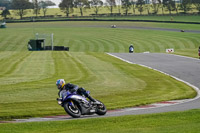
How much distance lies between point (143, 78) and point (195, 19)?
318 feet

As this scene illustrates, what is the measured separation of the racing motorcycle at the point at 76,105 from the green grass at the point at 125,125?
1077 millimetres

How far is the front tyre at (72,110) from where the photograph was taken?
15.9m

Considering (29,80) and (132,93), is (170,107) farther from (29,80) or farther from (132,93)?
(29,80)

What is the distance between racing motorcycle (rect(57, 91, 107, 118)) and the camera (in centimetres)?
1592

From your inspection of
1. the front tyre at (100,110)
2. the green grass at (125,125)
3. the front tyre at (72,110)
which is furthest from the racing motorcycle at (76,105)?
the green grass at (125,125)

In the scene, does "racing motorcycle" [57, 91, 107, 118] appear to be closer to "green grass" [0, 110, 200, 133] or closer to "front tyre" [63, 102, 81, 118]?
"front tyre" [63, 102, 81, 118]

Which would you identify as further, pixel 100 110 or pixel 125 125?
pixel 100 110

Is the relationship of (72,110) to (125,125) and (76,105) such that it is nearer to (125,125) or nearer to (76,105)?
(76,105)

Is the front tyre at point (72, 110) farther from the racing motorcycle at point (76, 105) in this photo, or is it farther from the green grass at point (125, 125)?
the green grass at point (125, 125)

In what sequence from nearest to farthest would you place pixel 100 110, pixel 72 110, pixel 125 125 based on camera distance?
1. pixel 125 125
2. pixel 72 110
3. pixel 100 110

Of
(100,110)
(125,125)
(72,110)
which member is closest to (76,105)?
(72,110)

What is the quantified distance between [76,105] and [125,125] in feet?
8.80

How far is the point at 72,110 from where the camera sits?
16078mm

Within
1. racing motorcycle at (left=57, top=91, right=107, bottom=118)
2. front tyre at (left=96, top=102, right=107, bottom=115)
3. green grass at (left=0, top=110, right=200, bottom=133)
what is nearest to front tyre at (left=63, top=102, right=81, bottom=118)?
racing motorcycle at (left=57, top=91, right=107, bottom=118)
